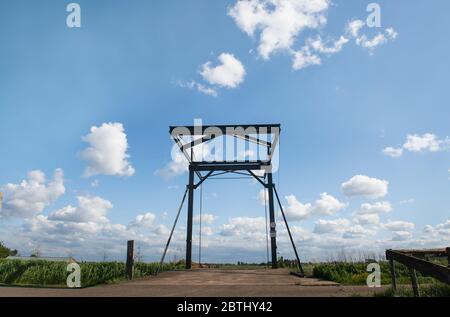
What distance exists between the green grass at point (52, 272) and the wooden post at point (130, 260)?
228mm

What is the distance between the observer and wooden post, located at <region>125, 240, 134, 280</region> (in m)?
11.4

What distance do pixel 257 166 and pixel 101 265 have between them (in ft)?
29.4

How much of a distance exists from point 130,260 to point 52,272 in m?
3.16

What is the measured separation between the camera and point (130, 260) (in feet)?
38.0

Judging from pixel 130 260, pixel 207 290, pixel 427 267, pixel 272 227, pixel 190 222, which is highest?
pixel 190 222

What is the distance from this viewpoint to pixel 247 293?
7.35 m

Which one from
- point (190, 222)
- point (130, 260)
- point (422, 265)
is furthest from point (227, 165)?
point (422, 265)

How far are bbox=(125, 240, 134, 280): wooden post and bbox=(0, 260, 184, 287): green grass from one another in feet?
0.75

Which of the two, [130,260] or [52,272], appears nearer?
[130,260]

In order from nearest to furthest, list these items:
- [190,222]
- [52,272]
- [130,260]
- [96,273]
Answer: [130,260], [96,273], [52,272], [190,222]

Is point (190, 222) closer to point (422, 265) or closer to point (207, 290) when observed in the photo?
point (207, 290)

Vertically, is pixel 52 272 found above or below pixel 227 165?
below
